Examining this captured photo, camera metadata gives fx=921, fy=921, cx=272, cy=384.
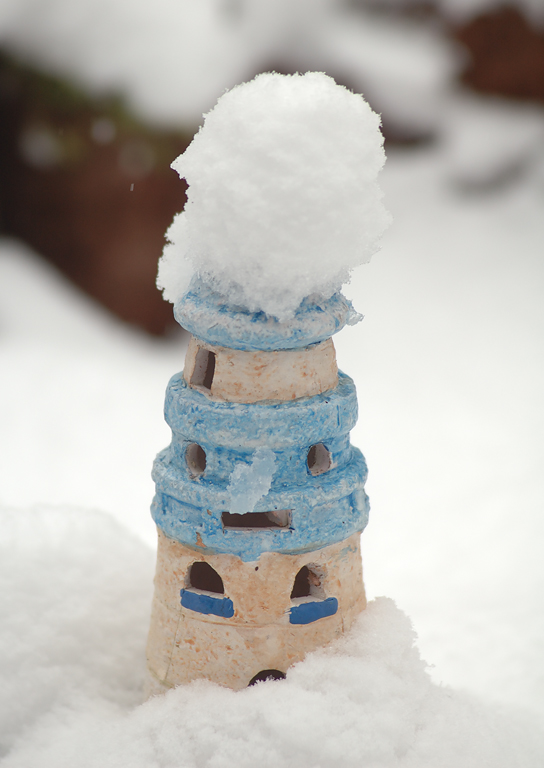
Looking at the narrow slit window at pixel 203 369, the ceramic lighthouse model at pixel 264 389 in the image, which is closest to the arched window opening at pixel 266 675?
the ceramic lighthouse model at pixel 264 389

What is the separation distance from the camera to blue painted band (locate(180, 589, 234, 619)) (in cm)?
193

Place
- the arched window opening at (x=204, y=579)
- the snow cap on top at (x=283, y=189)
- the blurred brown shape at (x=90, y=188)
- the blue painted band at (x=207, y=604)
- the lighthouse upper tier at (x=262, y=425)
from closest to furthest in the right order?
the snow cap on top at (x=283, y=189)
the lighthouse upper tier at (x=262, y=425)
the blue painted band at (x=207, y=604)
the arched window opening at (x=204, y=579)
the blurred brown shape at (x=90, y=188)

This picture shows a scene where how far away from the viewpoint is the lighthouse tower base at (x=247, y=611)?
1917mm

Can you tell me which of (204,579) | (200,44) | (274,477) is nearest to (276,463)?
(274,477)

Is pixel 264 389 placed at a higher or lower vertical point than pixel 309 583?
higher

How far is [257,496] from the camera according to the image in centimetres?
184

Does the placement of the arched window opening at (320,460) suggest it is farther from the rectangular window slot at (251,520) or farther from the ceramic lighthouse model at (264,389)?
the rectangular window slot at (251,520)

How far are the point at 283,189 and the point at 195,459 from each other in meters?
0.64

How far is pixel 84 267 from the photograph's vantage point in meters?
4.57

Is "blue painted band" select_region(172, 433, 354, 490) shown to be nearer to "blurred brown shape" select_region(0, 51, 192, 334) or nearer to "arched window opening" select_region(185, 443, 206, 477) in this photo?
"arched window opening" select_region(185, 443, 206, 477)

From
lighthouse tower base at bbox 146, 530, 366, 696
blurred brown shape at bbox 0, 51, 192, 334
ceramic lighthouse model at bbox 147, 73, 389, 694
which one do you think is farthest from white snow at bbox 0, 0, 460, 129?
lighthouse tower base at bbox 146, 530, 366, 696

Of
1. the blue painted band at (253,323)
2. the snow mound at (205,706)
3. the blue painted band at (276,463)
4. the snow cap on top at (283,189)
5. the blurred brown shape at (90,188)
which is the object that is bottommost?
the snow mound at (205,706)

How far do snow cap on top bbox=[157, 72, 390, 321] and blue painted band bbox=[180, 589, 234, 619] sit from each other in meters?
0.61

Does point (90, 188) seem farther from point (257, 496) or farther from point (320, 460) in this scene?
point (257, 496)
